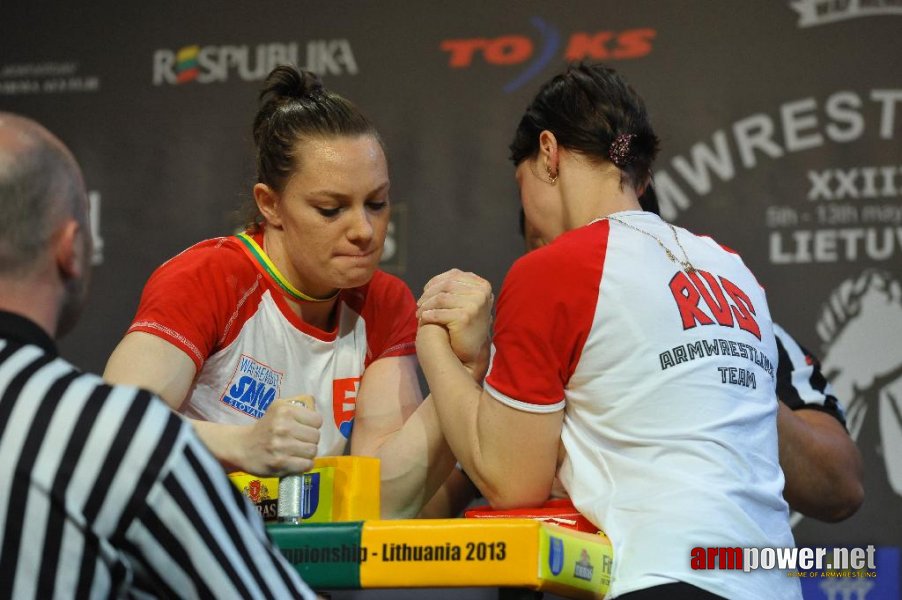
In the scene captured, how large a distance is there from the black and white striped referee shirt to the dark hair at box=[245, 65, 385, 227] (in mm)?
1154

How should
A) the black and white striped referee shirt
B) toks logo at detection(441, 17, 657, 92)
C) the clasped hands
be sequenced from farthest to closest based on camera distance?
1. toks logo at detection(441, 17, 657, 92)
2. the clasped hands
3. the black and white striped referee shirt

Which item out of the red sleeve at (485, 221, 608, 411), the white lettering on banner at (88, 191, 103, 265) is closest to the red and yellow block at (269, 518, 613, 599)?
the red sleeve at (485, 221, 608, 411)

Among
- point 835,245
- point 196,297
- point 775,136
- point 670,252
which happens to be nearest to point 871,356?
point 835,245

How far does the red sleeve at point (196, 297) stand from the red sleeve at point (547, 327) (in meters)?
0.54

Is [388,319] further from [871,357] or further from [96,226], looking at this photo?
[96,226]

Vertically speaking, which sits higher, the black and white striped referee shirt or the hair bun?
the hair bun

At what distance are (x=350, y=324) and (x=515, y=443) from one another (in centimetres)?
69

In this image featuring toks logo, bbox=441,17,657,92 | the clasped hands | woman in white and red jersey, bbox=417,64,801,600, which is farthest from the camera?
toks logo, bbox=441,17,657,92

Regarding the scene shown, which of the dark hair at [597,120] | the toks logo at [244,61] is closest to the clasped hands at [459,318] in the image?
the dark hair at [597,120]

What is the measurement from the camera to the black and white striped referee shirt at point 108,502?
98 cm

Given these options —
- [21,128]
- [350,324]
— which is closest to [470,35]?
[350,324]

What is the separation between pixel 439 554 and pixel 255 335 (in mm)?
830

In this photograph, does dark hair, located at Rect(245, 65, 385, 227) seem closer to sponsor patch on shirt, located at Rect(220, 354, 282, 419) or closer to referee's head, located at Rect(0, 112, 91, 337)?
sponsor patch on shirt, located at Rect(220, 354, 282, 419)

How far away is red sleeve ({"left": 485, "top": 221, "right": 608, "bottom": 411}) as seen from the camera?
5.41 feet
